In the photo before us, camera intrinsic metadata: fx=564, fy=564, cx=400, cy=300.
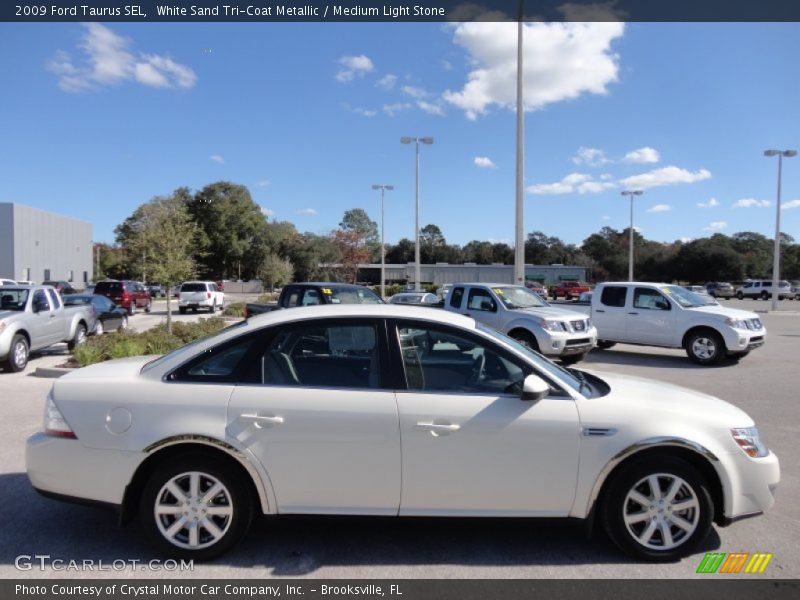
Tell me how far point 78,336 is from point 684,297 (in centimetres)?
1455

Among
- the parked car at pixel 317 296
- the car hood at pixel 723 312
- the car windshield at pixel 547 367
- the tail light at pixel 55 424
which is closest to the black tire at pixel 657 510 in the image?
the car windshield at pixel 547 367

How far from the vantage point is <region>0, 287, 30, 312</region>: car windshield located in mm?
11484

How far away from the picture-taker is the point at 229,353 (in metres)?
3.73

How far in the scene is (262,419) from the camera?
3.46m

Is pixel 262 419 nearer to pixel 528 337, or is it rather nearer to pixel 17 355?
pixel 528 337

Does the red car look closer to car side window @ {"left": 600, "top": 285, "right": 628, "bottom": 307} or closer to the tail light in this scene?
car side window @ {"left": 600, "top": 285, "right": 628, "bottom": 307}

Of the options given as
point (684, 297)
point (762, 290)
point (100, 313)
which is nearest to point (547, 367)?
point (684, 297)

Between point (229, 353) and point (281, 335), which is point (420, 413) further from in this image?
point (229, 353)

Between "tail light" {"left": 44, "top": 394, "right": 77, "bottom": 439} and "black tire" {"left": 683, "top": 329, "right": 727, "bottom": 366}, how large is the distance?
12391mm

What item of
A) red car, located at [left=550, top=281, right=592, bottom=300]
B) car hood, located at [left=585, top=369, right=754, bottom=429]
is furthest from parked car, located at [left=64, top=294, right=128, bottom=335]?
red car, located at [left=550, top=281, right=592, bottom=300]

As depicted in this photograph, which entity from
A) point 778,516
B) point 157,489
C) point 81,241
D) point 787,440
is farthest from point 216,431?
point 81,241

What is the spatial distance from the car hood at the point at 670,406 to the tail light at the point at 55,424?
3.33 meters

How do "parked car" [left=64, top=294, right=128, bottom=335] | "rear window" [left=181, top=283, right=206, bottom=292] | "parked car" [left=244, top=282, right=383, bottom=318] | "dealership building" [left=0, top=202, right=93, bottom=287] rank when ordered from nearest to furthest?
"parked car" [left=244, top=282, right=383, bottom=318]
"parked car" [left=64, top=294, right=128, bottom=335]
"rear window" [left=181, top=283, right=206, bottom=292]
"dealership building" [left=0, top=202, right=93, bottom=287]

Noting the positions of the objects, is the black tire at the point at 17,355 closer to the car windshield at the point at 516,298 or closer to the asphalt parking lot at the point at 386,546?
the asphalt parking lot at the point at 386,546
